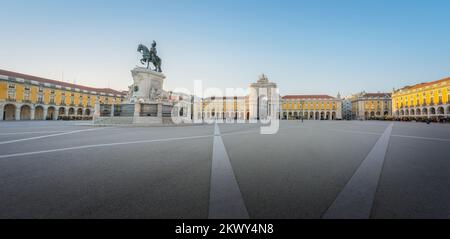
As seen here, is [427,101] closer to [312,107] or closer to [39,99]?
[312,107]

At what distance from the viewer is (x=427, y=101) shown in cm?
5172

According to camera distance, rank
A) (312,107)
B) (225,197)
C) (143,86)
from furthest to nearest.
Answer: (312,107) < (143,86) < (225,197)

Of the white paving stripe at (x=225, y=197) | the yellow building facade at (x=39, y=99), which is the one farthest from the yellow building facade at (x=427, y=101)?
the yellow building facade at (x=39, y=99)

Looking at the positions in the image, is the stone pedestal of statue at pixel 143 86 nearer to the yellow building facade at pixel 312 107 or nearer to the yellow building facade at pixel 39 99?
the yellow building facade at pixel 39 99

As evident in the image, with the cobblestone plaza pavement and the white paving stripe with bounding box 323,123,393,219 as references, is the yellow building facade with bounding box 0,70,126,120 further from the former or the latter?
the white paving stripe with bounding box 323,123,393,219

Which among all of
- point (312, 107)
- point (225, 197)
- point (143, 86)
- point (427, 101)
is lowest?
point (225, 197)

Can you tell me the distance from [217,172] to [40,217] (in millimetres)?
2180

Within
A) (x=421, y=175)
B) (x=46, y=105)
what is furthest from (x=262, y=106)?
(x=421, y=175)

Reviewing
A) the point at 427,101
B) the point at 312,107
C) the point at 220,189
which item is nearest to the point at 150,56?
the point at 220,189

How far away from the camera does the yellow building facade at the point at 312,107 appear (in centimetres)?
8756

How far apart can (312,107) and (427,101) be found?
40614 mm

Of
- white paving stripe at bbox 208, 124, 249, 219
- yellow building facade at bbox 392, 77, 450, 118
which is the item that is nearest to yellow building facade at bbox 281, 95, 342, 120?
yellow building facade at bbox 392, 77, 450, 118
